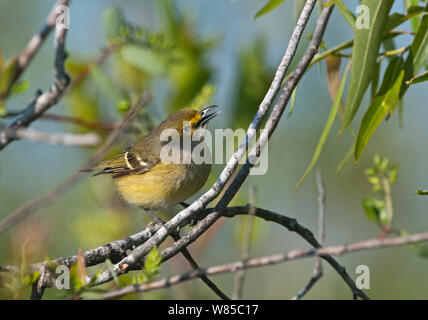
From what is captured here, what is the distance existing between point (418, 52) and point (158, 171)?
2370 mm

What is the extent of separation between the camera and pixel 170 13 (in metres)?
4.44

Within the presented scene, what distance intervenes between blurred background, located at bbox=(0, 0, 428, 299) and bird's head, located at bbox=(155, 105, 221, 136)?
0.09 m

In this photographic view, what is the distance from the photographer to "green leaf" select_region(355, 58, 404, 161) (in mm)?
2863

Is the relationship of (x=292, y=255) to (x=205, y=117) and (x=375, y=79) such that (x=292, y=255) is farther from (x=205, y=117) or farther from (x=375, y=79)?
(x=205, y=117)

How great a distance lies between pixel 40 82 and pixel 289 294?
4.11 m

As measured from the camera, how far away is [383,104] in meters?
2.93

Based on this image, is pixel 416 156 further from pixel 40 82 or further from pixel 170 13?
pixel 40 82

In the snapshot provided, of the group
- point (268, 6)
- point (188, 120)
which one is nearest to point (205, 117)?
point (188, 120)

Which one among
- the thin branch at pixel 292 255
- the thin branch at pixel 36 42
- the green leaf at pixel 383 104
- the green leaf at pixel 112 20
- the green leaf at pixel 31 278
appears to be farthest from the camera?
the green leaf at pixel 112 20

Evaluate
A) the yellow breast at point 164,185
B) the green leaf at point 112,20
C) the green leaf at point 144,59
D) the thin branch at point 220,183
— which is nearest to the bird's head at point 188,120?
the yellow breast at point 164,185

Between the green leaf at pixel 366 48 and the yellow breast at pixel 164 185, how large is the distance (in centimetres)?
164

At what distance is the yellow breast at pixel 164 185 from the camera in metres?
4.11

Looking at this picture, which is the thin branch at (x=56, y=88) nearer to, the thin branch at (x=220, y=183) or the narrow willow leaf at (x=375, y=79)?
the thin branch at (x=220, y=183)
